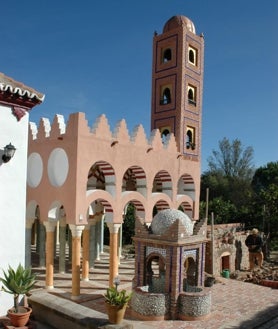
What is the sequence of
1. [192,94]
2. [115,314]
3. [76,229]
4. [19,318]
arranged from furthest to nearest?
[192,94] < [76,229] < [19,318] < [115,314]

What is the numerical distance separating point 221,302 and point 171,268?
3.08 meters

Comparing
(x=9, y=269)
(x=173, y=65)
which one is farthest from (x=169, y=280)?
(x=173, y=65)

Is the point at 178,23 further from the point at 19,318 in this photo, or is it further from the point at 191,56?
the point at 19,318

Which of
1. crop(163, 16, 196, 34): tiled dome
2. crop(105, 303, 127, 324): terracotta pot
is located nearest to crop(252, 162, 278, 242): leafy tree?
crop(163, 16, 196, 34): tiled dome

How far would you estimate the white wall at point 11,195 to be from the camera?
31.2 ft

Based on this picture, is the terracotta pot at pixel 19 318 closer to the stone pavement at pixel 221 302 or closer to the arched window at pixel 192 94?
the stone pavement at pixel 221 302

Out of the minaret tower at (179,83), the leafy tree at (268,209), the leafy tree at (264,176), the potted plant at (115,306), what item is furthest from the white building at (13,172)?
the leafy tree at (264,176)

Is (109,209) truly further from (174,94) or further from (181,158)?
(174,94)

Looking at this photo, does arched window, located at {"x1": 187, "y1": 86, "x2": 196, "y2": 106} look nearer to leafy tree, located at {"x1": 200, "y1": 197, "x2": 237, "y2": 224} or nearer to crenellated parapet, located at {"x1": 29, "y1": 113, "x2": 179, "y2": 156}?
crenellated parapet, located at {"x1": 29, "y1": 113, "x2": 179, "y2": 156}

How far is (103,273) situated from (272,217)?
54.0 ft

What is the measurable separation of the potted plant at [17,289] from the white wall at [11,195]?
42 centimetres

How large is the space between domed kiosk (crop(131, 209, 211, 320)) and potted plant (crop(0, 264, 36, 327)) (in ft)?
12.4

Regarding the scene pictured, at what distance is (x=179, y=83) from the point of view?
61.1 feet

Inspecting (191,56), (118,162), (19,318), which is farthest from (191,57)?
(19,318)
